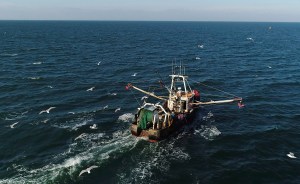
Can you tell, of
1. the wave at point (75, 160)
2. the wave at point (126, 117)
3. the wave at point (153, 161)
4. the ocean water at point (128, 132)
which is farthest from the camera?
the wave at point (126, 117)

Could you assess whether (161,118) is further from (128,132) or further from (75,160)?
(75,160)

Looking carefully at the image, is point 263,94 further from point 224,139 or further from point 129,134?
point 129,134

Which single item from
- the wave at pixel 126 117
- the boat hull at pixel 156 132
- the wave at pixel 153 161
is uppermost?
the boat hull at pixel 156 132

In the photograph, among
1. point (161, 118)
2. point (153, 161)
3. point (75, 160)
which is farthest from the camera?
point (161, 118)

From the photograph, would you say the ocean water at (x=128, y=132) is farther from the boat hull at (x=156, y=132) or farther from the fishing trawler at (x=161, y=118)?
the fishing trawler at (x=161, y=118)

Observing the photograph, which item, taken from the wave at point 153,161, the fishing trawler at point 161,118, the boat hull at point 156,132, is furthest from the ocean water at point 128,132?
the fishing trawler at point 161,118

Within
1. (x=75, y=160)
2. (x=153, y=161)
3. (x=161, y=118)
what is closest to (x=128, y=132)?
(x=161, y=118)

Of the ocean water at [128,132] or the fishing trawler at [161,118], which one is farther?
the fishing trawler at [161,118]

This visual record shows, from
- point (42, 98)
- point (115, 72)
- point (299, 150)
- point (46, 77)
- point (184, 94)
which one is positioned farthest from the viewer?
point (115, 72)

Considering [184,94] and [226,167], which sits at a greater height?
[184,94]

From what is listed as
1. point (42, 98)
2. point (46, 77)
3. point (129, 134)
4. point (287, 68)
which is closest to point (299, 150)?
point (129, 134)

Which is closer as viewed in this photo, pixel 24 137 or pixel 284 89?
pixel 24 137
